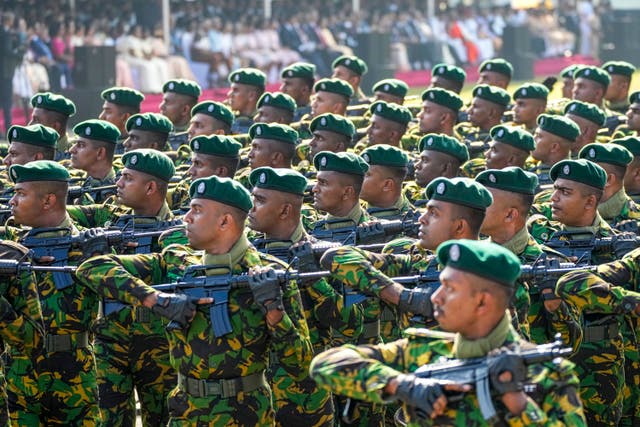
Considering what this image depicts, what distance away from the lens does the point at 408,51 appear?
36500mm

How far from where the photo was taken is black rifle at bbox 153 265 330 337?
722cm

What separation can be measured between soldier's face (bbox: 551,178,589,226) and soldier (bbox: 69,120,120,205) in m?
3.85

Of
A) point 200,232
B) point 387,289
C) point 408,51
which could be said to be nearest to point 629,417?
point 387,289

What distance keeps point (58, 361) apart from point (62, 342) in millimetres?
118

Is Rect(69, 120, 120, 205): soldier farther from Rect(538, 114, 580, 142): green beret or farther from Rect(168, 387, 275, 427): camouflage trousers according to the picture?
Rect(168, 387, 275, 427): camouflage trousers

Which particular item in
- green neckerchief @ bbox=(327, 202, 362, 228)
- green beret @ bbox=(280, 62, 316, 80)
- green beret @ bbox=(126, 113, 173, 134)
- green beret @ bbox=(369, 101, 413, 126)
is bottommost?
green beret @ bbox=(280, 62, 316, 80)

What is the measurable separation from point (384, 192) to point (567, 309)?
8.00ft

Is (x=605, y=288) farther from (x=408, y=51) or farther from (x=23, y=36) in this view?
(x=408, y=51)

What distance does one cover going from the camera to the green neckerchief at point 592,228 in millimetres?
8922

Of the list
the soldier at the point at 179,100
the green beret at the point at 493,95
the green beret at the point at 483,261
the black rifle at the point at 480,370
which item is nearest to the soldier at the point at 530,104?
the green beret at the point at 493,95

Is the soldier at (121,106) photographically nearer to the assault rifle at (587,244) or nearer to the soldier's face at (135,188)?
the soldier's face at (135,188)

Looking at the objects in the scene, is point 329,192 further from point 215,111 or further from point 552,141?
point 215,111

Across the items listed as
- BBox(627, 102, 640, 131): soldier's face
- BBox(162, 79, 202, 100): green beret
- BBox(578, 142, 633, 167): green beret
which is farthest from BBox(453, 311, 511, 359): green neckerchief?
BBox(162, 79, 202, 100): green beret

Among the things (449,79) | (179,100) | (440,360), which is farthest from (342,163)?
(449,79)
